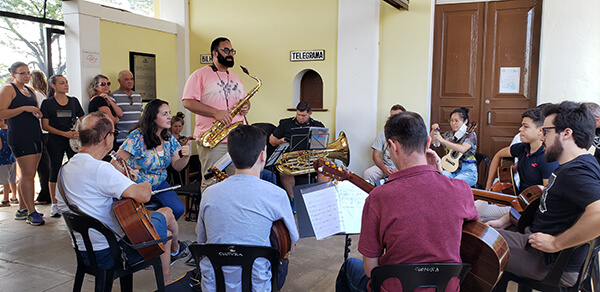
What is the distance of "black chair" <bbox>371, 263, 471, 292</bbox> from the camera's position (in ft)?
5.67

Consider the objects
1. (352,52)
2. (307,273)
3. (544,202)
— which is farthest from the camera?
(352,52)

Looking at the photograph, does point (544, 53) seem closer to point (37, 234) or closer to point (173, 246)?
point (173, 246)

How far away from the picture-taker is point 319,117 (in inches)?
261

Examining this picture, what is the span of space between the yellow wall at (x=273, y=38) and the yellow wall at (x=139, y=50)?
457 millimetres

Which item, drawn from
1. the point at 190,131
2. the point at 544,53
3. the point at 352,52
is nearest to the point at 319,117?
the point at 352,52

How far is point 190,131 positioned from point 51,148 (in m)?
2.59

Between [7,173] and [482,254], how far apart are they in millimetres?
5771

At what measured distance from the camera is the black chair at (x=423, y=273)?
1728mm

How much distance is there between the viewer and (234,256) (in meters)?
1.99

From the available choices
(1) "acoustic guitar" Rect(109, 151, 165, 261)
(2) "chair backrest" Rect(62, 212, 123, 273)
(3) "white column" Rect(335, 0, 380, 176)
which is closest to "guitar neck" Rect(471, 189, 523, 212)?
(1) "acoustic guitar" Rect(109, 151, 165, 261)

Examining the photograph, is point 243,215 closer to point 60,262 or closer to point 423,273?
point 423,273

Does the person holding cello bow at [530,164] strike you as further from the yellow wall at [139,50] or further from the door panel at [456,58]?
the yellow wall at [139,50]

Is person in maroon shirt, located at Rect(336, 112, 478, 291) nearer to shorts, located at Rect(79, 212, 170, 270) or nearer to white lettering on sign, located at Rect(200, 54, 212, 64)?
shorts, located at Rect(79, 212, 170, 270)

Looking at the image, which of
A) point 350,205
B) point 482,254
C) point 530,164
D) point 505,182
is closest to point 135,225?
point 350,205
